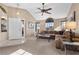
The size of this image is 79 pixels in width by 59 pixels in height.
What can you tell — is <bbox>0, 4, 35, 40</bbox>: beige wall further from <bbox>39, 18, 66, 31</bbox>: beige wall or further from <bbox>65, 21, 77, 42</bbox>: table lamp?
<bbox>65, 21, 77, 42</bbox>: table lamp

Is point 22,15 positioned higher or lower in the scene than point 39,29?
higher

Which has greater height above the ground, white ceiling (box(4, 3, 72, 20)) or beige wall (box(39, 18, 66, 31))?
white ceiling (box(4, 3, 72, 20))

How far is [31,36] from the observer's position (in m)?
2.54

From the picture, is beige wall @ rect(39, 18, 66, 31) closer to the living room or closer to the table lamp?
the living room

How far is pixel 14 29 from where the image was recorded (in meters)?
2.48

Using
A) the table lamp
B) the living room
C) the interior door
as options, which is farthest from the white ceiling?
the interior door

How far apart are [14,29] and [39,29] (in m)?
0.50

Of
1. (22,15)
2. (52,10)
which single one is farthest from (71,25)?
(22,15)

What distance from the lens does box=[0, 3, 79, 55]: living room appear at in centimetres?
241

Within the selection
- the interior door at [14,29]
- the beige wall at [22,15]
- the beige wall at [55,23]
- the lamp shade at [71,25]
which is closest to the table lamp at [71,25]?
the lamp shade at [71,25]

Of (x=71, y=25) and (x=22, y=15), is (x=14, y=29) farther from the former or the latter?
(x=71, y=25)

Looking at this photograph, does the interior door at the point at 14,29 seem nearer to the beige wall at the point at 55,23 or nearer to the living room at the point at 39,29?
the living room at the point at 39,29

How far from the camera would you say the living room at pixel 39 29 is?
2.41 m
